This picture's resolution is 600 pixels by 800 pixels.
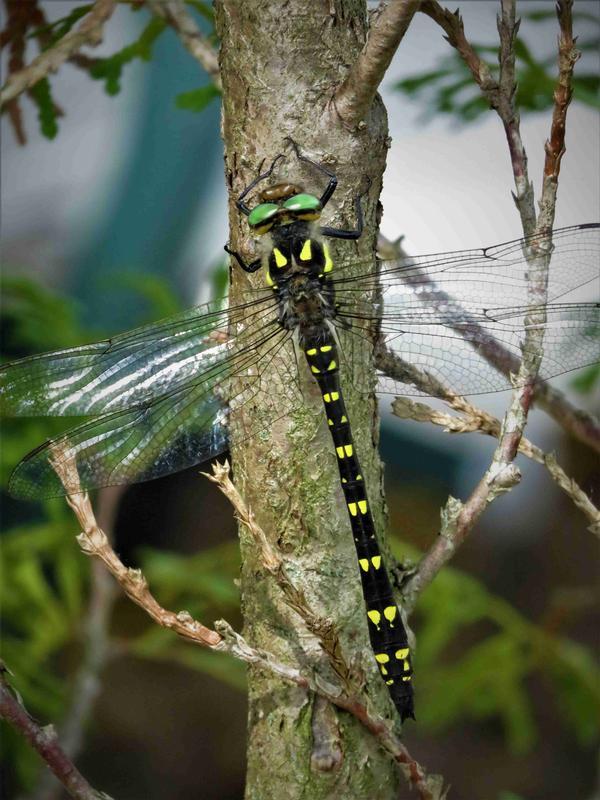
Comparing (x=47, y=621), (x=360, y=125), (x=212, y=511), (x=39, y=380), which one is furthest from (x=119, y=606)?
(x=360, y=125)

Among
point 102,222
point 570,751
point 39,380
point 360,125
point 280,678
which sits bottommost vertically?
point 570,751

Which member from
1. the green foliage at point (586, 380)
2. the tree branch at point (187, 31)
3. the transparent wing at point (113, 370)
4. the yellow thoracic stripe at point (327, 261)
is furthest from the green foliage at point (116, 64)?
the green foliage at point (586, 380)

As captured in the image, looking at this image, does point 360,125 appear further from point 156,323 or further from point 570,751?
point 570,751

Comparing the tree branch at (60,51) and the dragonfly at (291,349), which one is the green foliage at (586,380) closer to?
the dragonfly at (291,349)

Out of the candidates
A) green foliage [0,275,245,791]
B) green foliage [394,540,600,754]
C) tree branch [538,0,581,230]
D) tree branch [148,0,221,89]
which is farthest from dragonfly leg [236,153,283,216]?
green foliage [394,540,600,754]

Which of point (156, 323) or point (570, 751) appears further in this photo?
point (570, 751)

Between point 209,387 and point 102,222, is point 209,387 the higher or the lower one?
the lower one

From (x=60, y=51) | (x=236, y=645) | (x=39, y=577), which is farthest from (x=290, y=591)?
(x=39, y=577)

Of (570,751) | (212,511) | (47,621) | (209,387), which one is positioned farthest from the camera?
(212,511)
